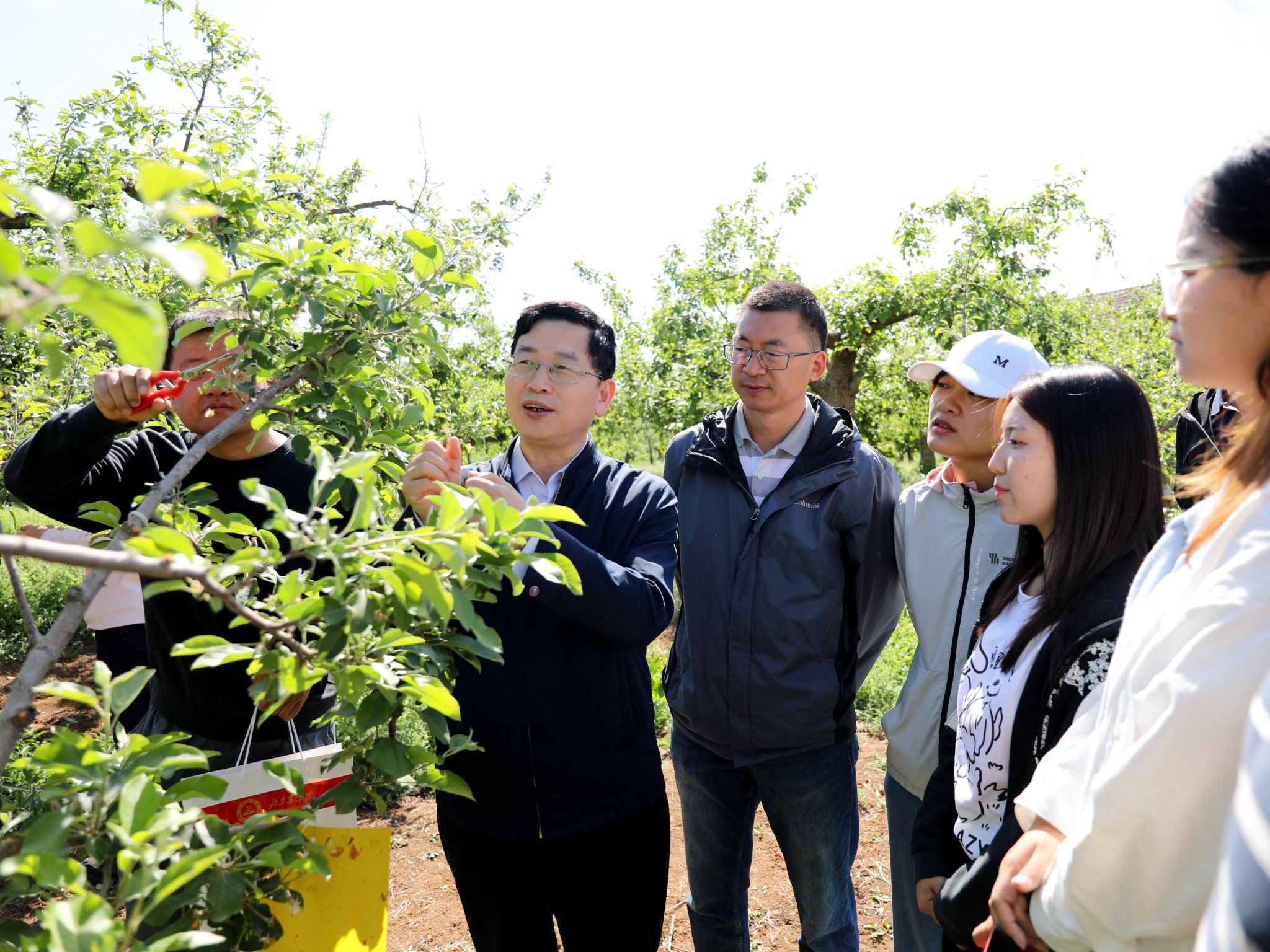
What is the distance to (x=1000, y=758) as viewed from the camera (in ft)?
5.39

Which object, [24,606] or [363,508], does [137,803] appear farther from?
[24,606]

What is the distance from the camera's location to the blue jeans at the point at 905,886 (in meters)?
2.29

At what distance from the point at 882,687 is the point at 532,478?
4164 mm

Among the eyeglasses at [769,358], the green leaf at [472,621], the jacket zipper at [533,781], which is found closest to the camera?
the green leaf at [472,621]

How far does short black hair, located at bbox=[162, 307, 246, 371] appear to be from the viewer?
1553 mm

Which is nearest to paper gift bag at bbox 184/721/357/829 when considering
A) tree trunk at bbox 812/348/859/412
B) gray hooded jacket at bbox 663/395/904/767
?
gray hooded jacket at bbox 663/395/904/767

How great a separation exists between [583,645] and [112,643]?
9.57 ft

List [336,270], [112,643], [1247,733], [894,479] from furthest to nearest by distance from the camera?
1. [112,643]
2. [894,479]
3. [336,270]
4. [1247,733]

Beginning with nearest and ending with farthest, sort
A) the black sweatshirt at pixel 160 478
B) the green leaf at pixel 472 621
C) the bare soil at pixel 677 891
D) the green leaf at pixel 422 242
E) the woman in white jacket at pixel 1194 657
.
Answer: the woman in white jacket at pixel 1194 657, the green leaf at pixel 472 621, the green leaf at pixel 422 242, the black sweatshirt at pixel 160 478, the bare soil at pixel 677 891

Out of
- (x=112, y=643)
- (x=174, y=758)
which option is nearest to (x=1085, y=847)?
(x=174, y=758)

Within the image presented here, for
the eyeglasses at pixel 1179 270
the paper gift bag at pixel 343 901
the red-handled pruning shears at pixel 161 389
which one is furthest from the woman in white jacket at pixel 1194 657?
the red-handled pruning shears at pixel 161 389

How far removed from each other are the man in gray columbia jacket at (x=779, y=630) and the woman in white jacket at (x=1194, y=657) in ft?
4.34

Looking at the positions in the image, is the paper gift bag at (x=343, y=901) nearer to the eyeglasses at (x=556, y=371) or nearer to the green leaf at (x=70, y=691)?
the green leaf at (x=70, y=691)

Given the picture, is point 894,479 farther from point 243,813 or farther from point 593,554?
point 243,813
